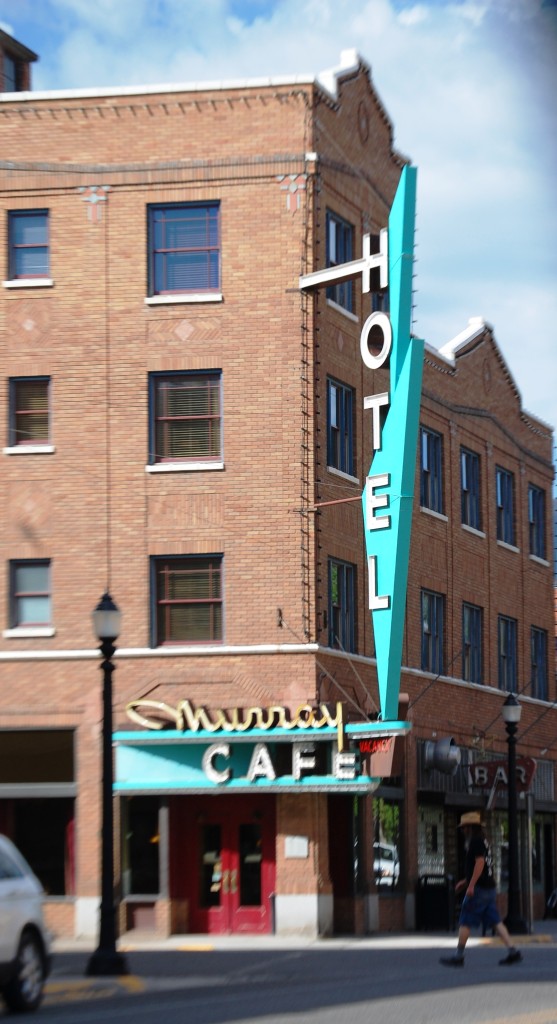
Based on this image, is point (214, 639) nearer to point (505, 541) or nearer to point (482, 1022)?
point (505, 541)

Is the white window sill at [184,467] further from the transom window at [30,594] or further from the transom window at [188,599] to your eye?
the transom window at [30,594]

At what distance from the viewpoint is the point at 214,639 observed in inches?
1304

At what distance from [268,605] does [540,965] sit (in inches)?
446

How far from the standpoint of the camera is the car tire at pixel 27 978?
17.3m

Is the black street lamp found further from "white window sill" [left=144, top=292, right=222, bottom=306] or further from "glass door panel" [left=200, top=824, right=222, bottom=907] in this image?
"white window sill" [left=144, top=292, right=222, bottom=306]

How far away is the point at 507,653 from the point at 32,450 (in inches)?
Answer: 666

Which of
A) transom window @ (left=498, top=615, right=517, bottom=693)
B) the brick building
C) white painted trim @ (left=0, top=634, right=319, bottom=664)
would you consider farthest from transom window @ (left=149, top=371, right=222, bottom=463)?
transom window @ (left=498, top=615, right=517, bottom=693)

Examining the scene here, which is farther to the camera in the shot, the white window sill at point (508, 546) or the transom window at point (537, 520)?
the transom window at point (537, 520)

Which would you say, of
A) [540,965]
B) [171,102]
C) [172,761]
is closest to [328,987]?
[540,965]

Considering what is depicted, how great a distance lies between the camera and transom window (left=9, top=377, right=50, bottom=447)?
33.9 metres

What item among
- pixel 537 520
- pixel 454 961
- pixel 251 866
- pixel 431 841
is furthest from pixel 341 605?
pixel 537 520

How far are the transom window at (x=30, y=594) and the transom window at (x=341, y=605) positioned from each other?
5.43 metres

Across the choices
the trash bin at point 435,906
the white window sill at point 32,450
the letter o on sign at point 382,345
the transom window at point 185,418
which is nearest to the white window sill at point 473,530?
the trash bin at point 435,906

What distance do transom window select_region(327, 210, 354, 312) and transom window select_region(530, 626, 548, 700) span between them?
1560 cm
